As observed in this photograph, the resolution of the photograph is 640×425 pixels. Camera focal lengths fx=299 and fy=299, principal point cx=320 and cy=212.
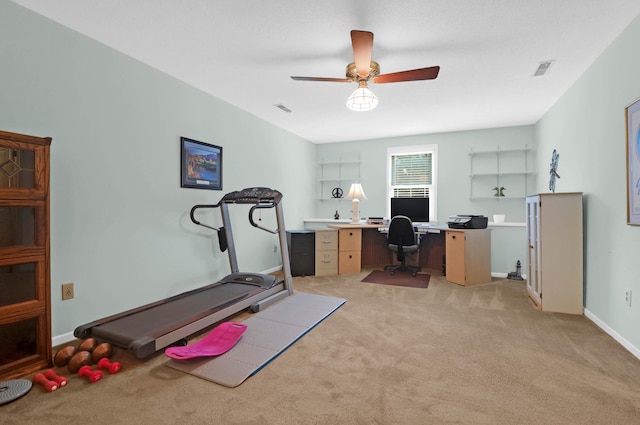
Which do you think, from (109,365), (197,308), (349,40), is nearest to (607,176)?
(349,40)

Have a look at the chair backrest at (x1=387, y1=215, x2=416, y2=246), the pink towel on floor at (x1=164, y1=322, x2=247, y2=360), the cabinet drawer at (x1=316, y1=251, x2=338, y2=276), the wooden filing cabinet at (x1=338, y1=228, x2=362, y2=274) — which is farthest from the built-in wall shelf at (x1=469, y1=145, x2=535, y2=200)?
the pink towel on floor at (x1=164, y1=322, x2=247, y2=360)

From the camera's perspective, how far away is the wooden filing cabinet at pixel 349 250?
4656mm

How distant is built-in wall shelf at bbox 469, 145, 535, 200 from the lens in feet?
15.3

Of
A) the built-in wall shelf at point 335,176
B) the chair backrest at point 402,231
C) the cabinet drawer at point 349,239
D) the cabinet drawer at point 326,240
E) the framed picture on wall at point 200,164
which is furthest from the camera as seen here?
the built-in wall shelf at point 335,176

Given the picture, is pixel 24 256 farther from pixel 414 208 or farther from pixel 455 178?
pixel 455 178

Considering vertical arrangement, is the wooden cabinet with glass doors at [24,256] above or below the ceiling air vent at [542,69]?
below

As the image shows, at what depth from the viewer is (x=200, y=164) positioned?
135 inches

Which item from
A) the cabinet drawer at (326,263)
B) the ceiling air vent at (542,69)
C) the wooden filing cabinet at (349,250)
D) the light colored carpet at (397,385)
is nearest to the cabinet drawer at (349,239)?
the wooden filing cabinet at (349,250)

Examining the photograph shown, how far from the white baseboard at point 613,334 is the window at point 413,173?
2623 millimetres

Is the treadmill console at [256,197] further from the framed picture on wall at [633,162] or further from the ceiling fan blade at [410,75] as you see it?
the framed picture on wall at [633,162]

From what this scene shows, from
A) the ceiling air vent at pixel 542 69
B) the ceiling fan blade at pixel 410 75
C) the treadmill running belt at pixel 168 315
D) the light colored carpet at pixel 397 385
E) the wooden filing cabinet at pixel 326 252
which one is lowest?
the light colored carpet at pixel 397 385

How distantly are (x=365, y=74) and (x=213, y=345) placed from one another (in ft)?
8.07

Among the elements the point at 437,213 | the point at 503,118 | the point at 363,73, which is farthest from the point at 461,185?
the point at 363,73

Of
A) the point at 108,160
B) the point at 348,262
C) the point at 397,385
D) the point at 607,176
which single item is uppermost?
Answer: the point at 108,160
